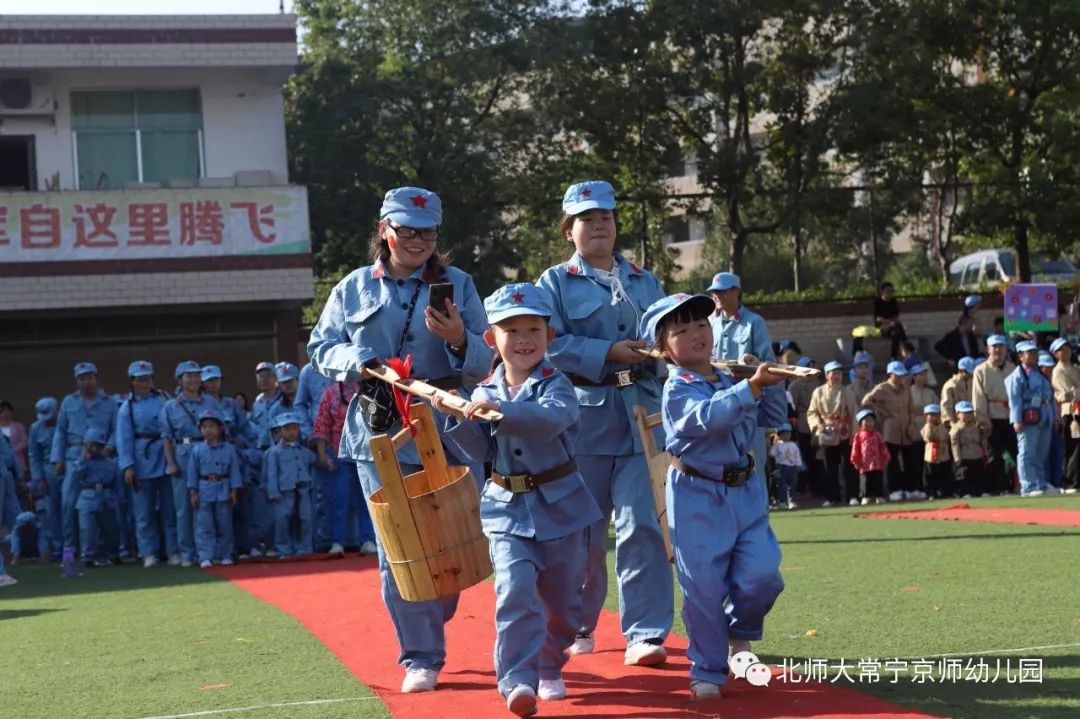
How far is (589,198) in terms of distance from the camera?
7.47 metres

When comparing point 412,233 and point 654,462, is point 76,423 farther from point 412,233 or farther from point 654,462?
point 654,462

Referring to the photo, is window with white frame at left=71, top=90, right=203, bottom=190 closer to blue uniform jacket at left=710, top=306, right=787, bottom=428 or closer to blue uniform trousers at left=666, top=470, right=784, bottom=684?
blue uniform jacket at left=710, top=306, right=787, bottom=428

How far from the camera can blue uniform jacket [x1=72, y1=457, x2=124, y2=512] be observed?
1611cm

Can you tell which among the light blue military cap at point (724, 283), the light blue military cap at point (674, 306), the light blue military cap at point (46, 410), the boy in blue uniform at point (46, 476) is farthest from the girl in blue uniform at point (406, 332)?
the light blue military cap at point (46, 410)

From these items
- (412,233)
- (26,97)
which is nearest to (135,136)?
(26,97)

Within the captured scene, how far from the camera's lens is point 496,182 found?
30688 mm

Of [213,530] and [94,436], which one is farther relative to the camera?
[94,436]

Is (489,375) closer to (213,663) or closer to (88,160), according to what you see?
(213,663)

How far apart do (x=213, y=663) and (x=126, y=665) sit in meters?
0.48

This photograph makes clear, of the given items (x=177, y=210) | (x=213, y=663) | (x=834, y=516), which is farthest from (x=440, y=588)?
(x=177, y=210)

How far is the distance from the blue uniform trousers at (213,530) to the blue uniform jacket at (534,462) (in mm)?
9477

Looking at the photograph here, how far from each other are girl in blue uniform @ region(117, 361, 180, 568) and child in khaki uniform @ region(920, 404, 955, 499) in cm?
909

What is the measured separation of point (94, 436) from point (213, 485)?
1531mm

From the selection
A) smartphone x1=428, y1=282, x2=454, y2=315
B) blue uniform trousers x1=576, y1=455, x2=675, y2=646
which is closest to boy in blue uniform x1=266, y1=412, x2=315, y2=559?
blue uniform trousers x1=576, y1=455, x2=675, y2=646
